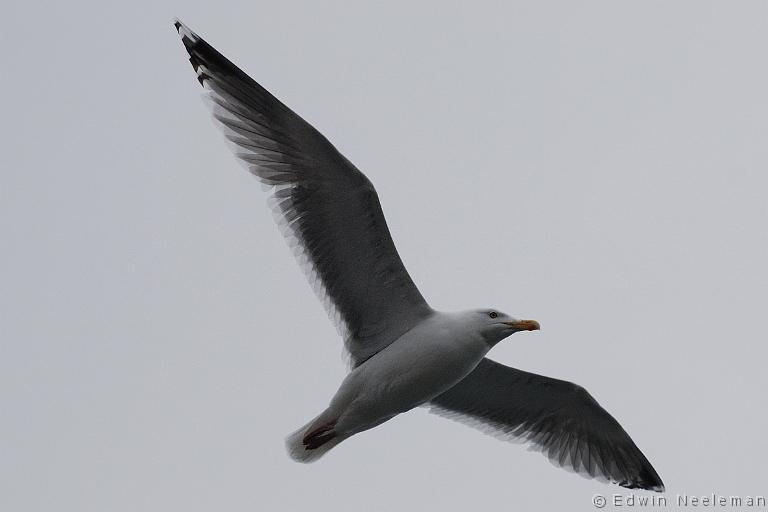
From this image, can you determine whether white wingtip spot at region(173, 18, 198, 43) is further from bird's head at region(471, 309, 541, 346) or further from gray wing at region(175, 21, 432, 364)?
bird's head at region(471, 309, 541, 346)

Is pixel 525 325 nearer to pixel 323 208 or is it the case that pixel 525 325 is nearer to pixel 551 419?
pixel 323 208

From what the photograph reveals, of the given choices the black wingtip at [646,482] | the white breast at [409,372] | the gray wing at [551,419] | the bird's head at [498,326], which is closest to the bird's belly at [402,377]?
the white breast at [409,372]

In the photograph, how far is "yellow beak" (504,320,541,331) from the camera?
418 inches

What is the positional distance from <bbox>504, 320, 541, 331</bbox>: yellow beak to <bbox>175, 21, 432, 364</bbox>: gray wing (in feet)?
2.49

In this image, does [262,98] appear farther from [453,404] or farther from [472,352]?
[453,404]

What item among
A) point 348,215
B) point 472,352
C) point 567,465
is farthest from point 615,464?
point 348,215

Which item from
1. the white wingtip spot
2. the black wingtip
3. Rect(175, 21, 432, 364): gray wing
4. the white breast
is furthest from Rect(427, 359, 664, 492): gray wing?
the white wingtip spot

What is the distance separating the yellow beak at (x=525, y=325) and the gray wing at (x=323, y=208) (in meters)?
0.76

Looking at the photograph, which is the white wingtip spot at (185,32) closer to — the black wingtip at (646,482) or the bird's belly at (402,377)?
the bird's belly at (402,377)

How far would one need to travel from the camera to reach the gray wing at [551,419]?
39.3 feet

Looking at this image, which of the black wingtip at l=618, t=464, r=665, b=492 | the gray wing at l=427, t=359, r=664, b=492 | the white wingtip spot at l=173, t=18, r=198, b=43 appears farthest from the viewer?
the black wingtip at l=618, t=464, r=665, b=492

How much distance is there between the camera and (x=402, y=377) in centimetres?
1050

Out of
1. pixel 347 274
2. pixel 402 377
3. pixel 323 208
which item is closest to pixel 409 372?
pixel 402 377

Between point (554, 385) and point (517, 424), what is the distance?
70cm
